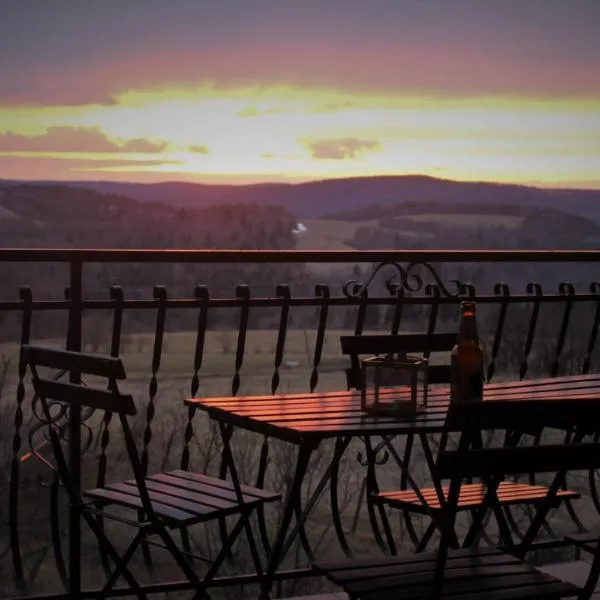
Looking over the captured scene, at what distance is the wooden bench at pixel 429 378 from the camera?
3820mm

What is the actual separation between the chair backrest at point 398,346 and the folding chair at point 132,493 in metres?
0.59

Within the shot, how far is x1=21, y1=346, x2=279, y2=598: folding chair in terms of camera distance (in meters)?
3.09

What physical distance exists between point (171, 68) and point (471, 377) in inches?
506

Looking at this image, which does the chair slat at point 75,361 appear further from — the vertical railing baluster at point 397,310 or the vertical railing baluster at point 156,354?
the vertical railing baluster at point 397,310

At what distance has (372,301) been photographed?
4441 millimetres

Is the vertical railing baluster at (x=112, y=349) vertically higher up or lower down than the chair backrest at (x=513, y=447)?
lower down

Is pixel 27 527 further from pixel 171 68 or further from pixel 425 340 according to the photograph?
pixel 425 340

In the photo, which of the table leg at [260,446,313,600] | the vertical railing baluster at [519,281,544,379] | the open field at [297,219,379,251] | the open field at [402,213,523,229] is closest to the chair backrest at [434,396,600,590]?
the table leg at [260,446,313,600]

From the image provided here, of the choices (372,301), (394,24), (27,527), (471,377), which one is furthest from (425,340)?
(27,527)

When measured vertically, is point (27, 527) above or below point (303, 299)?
below

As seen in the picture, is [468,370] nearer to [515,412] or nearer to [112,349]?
[515,412]

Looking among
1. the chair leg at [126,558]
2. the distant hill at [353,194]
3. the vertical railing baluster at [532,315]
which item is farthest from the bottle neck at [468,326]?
the distant hill at [353,194]

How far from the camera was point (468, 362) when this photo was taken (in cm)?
321

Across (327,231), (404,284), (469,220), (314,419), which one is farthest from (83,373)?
(469,220)
